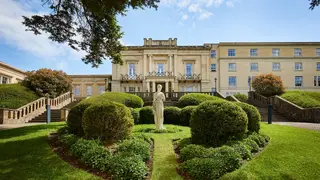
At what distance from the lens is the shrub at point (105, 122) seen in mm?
8266

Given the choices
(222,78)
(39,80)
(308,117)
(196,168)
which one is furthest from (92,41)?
(222,78)

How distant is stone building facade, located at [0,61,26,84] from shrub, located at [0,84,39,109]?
11033mm

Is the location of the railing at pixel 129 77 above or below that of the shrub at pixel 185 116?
above

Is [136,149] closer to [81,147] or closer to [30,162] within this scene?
[81,147]

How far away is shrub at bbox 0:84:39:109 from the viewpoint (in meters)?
20.9

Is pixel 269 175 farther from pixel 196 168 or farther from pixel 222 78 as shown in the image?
pixel 222 78

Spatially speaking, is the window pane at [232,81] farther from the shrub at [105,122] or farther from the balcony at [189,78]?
the shrub at [105,122]

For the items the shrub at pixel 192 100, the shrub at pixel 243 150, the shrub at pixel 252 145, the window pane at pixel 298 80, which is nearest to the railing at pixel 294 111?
the shrub at pixel 192 100

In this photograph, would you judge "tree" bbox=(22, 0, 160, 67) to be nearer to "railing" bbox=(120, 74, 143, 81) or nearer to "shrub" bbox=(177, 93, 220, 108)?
"shrub" bbox=(177, 93, 220, 108)

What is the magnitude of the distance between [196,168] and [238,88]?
39510mm

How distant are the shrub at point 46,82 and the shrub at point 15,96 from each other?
76 centimetres

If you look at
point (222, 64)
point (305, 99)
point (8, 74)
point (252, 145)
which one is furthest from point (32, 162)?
point (222, 64)

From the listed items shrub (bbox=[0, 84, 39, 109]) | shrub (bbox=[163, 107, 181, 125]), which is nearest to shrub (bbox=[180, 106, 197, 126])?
shrub (bbox=[163, 107, 181, 125])

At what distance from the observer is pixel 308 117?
17922 mm
